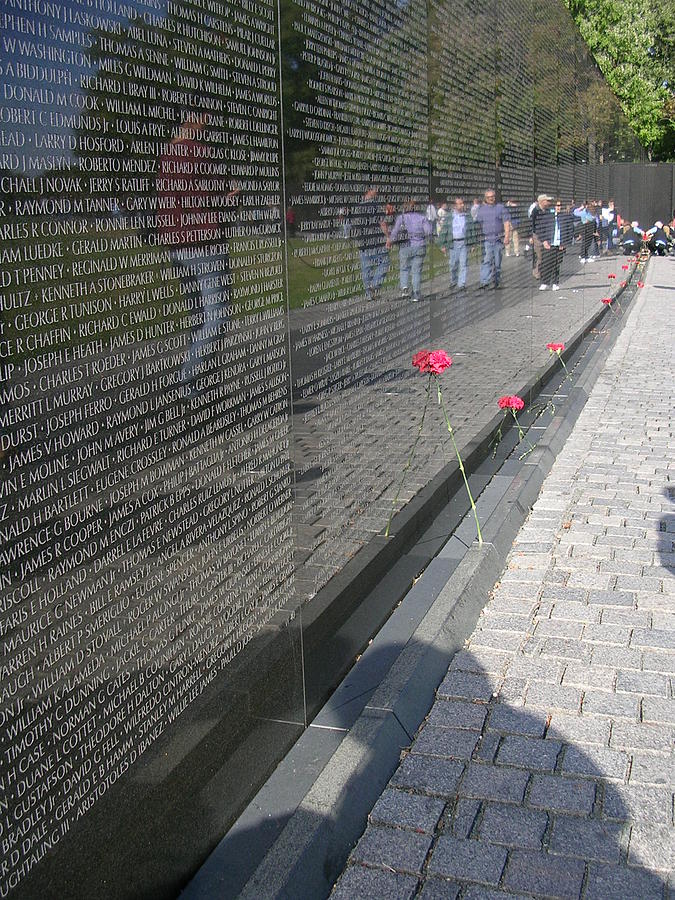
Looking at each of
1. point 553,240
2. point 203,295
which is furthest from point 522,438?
point 553,240

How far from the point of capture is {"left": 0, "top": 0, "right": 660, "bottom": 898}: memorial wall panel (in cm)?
204

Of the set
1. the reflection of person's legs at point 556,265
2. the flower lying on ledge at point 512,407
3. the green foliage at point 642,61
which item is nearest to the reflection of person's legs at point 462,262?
the flower lying on ledge at point 512,407

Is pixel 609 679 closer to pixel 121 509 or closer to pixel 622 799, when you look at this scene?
pixel 622 799

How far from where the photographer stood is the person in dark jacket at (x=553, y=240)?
495 inches

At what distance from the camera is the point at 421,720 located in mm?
3770

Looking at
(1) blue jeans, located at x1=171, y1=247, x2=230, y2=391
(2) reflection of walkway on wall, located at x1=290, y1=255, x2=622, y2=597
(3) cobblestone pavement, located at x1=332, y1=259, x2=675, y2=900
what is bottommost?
(3) cobblestone pavement, located at x1=332, y1=259, x2=675, y2=900

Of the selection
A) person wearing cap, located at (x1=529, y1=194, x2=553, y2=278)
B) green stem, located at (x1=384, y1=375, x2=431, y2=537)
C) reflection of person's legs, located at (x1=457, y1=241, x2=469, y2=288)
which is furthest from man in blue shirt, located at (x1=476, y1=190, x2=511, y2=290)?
person wearing cap, located at (x1=529, y1=194, x2=553, y2=278)

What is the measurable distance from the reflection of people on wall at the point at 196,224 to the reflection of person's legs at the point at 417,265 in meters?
2.64

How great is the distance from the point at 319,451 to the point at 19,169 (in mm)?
2161

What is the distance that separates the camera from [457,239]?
21.8 ft

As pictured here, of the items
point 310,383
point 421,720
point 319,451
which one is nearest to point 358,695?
point 421,720

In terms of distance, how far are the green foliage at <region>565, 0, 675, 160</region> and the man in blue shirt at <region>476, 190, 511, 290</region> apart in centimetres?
4423

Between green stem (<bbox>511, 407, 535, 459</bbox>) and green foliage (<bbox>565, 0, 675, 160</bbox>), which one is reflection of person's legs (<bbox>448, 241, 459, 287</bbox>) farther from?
green foliage (<bbox>565, 0, 675, 160</bbox>)

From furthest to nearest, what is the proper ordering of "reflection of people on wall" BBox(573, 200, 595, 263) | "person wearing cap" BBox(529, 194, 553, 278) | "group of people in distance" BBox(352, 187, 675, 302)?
"reflection of people on wall" BBox(573, 200, 595, 263) < "person wearing cap" BBox(529, 194, 553, 278) < "group of people in distance" BBox(352, 187, 675, 302)
